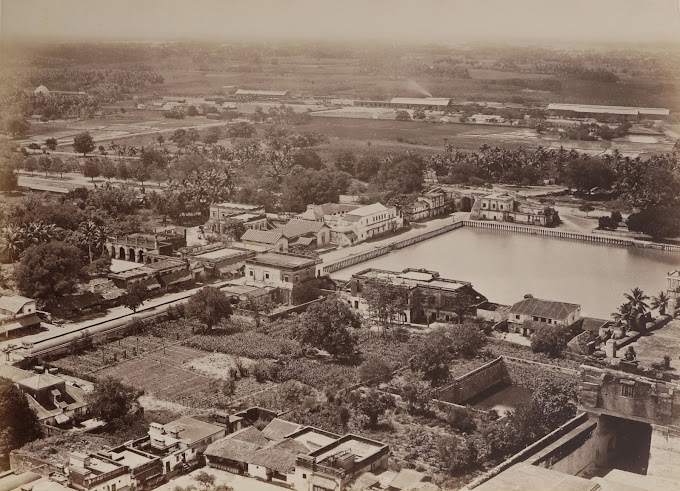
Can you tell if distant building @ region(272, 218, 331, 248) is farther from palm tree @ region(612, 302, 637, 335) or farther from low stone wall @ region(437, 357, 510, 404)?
palm tree @ region(612, 302, 637, 335)

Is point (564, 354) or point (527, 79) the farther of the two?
point (527, 79)

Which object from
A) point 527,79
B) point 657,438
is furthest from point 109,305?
point 527,79

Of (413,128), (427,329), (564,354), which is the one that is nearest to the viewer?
(564,354)

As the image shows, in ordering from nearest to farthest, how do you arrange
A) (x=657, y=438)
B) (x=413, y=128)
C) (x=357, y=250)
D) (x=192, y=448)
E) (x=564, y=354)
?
(x=192, y=448), (x=657, y=438), (x=564, y=354), (x=357, y=250), (x=413, y=128)

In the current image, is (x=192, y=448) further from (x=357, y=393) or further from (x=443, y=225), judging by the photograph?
(x=443, y=225)

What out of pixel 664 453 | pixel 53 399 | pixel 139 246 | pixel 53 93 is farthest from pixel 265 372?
pixel 53 93

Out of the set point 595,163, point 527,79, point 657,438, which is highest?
point 527,79

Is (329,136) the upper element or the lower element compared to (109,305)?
upper
